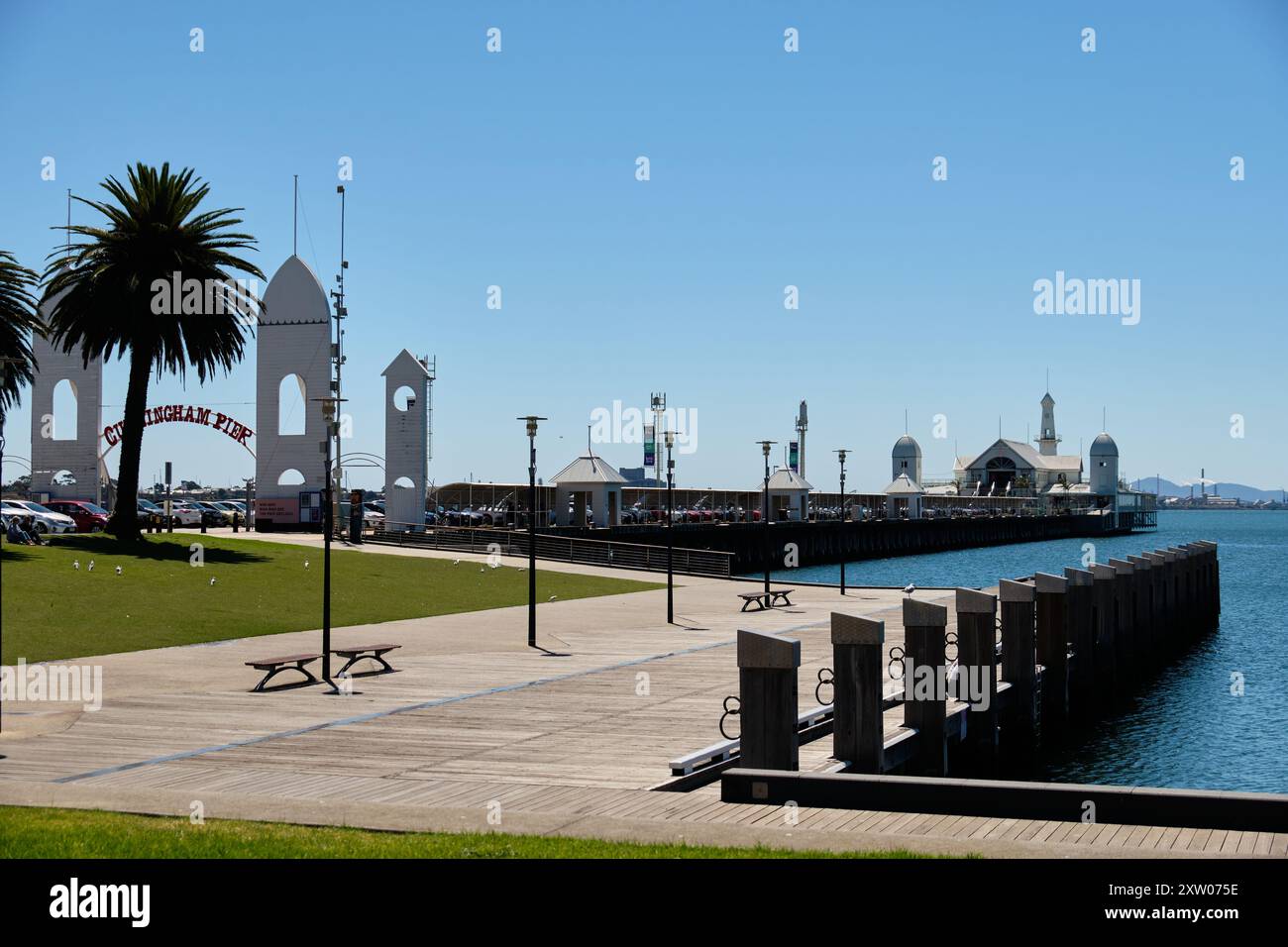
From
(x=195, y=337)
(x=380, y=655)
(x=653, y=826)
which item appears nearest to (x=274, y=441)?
(x=195, y=337)

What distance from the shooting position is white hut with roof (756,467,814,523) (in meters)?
102

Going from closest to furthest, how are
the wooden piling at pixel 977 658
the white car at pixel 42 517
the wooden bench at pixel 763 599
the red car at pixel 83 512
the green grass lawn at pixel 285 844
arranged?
the green grass lawn at pixel 285 844, the wooden piling at pixel 977 658, the wooden bench at pixel 763 599, the white car at pixel 42 517, the red car at pixel 83 512

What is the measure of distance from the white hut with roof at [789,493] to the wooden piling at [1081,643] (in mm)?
70230

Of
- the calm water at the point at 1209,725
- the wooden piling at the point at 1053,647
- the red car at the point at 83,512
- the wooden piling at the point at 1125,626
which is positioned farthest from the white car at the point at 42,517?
the calm water at the point at 1209,725

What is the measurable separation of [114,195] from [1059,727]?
3835 cm

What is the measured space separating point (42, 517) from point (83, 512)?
22.8ft

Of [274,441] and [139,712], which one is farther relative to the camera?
[274,441]

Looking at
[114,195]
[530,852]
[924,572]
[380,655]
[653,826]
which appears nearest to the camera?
[530,852]

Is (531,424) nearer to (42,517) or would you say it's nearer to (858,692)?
(858,692)

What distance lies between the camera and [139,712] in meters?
16.8

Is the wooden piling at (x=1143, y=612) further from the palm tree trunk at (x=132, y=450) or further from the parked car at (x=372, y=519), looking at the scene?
the parked car at (x=372, y=519)

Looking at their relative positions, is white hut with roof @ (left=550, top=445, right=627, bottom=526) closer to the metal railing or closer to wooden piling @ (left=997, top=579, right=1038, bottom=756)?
the metal railing

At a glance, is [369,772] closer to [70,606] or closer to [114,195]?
[70,606]

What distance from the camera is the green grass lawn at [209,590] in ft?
84.3
